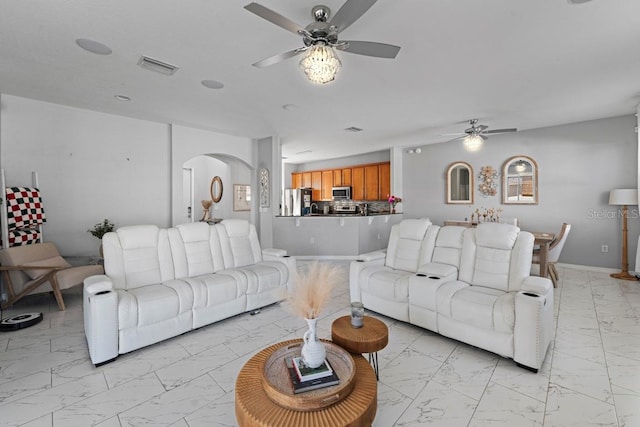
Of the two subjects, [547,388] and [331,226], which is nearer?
[547,388]

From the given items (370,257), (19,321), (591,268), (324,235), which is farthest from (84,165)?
(591,268)

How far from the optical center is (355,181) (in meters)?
8.60

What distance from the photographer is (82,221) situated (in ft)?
14.9

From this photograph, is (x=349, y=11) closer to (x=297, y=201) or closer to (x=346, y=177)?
(x=346, y=177)

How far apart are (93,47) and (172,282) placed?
90.1 inches

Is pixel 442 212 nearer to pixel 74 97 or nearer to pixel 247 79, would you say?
pixel 247 79

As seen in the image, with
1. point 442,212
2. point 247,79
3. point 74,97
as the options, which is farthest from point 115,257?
point 442,212

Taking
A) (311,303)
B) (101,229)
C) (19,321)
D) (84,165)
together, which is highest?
(84,165)

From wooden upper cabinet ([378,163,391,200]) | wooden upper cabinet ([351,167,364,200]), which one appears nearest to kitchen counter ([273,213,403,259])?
wooden upper cabinet ([378,163,391,200])

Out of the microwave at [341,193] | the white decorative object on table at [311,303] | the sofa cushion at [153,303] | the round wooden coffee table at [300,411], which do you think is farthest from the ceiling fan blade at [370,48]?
the microwave at [341,193]

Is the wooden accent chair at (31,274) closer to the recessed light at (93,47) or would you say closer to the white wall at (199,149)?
the white wall at (199,149)

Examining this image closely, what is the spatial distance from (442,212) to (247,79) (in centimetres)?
543

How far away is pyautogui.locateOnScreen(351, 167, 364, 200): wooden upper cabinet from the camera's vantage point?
27.7 ft

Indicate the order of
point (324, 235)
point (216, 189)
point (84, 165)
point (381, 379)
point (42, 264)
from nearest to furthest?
point (381, 379) < point (42, 264) < point (84, 165) < point (324, 235) < point (216, 189)
